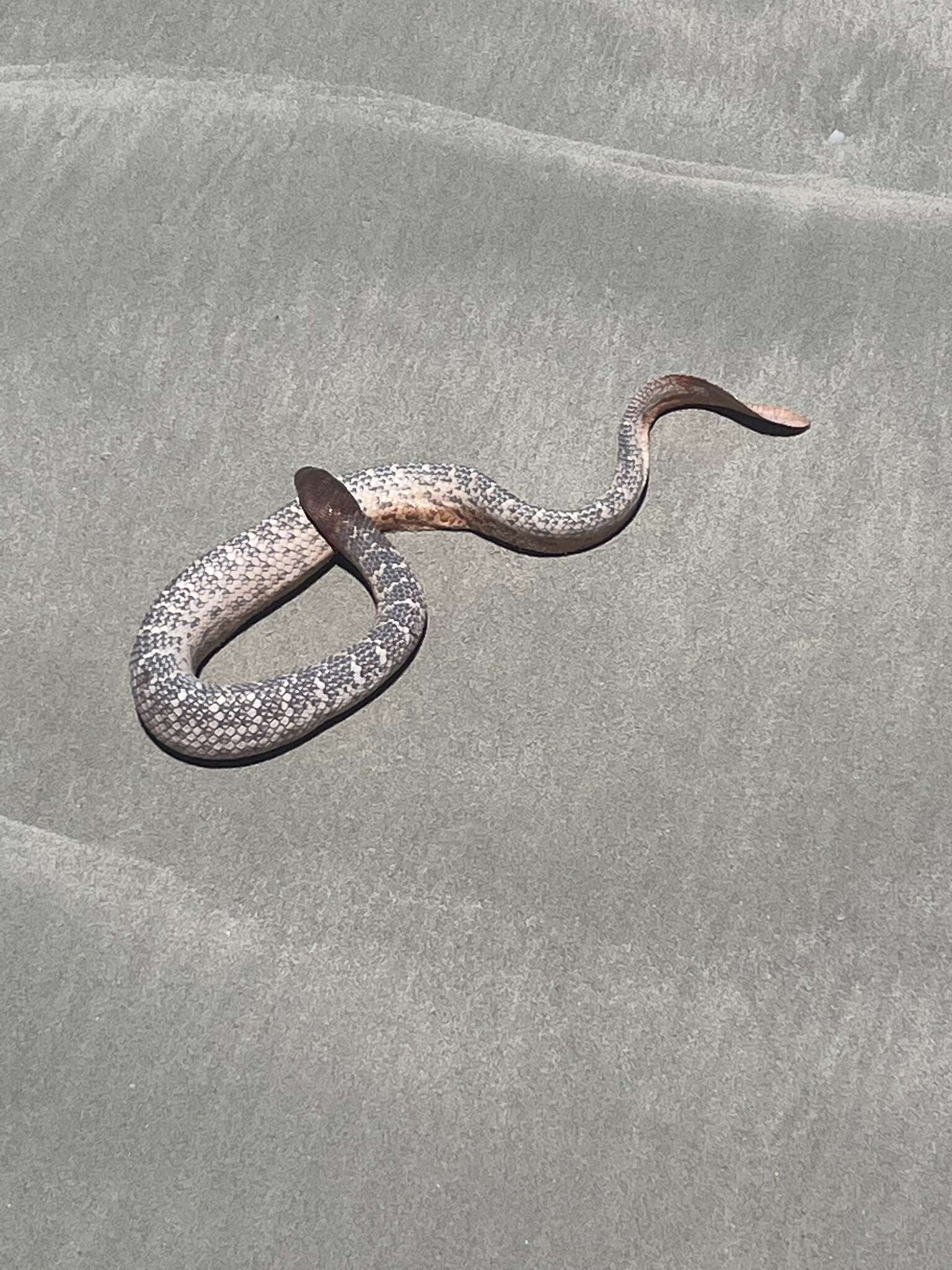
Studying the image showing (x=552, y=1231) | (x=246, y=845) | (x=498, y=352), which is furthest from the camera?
(x=498, y=352)

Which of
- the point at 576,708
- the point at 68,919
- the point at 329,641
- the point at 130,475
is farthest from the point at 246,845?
the point at 130,475

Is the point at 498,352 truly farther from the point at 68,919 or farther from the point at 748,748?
the point at 68,919

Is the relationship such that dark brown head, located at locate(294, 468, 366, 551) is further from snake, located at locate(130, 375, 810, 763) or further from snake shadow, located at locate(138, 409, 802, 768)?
snake shadow, located at locate(138, 409, 802, 768)

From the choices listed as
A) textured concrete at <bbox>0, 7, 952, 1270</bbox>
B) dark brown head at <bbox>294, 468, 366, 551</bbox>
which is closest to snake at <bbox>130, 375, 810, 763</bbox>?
dark brown head at <bbox>294, 468, 366, 551</bbox>

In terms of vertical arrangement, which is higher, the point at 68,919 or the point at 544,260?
the point at 544,260

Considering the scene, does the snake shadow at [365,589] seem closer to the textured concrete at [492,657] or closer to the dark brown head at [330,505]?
the textured concrete at [492,657]

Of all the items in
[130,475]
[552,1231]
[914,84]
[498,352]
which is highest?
[914,84]
